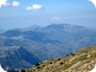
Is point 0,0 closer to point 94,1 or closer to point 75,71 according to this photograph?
point 94,1

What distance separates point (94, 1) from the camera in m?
12.9

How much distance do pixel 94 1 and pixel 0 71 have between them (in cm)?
578

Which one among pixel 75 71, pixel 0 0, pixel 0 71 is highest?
pixel 0 0

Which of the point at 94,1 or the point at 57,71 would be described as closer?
the point at 94,1

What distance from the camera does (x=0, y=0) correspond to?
498 inches

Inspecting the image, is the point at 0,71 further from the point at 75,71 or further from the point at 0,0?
the point at 75,71

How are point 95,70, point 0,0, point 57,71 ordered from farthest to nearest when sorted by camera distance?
point 57,71 → point 0,0 → point 95,70

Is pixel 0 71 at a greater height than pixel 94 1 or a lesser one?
lesser

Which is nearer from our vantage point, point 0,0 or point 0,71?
point 0,71

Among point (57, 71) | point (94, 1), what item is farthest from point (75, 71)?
point (94, 1)

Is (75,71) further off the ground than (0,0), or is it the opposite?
(0,0)

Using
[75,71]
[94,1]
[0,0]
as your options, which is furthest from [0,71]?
[75,71]

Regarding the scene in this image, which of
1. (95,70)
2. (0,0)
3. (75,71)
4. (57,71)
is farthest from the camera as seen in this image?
(57,71)

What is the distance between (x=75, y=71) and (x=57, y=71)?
3613 cm
